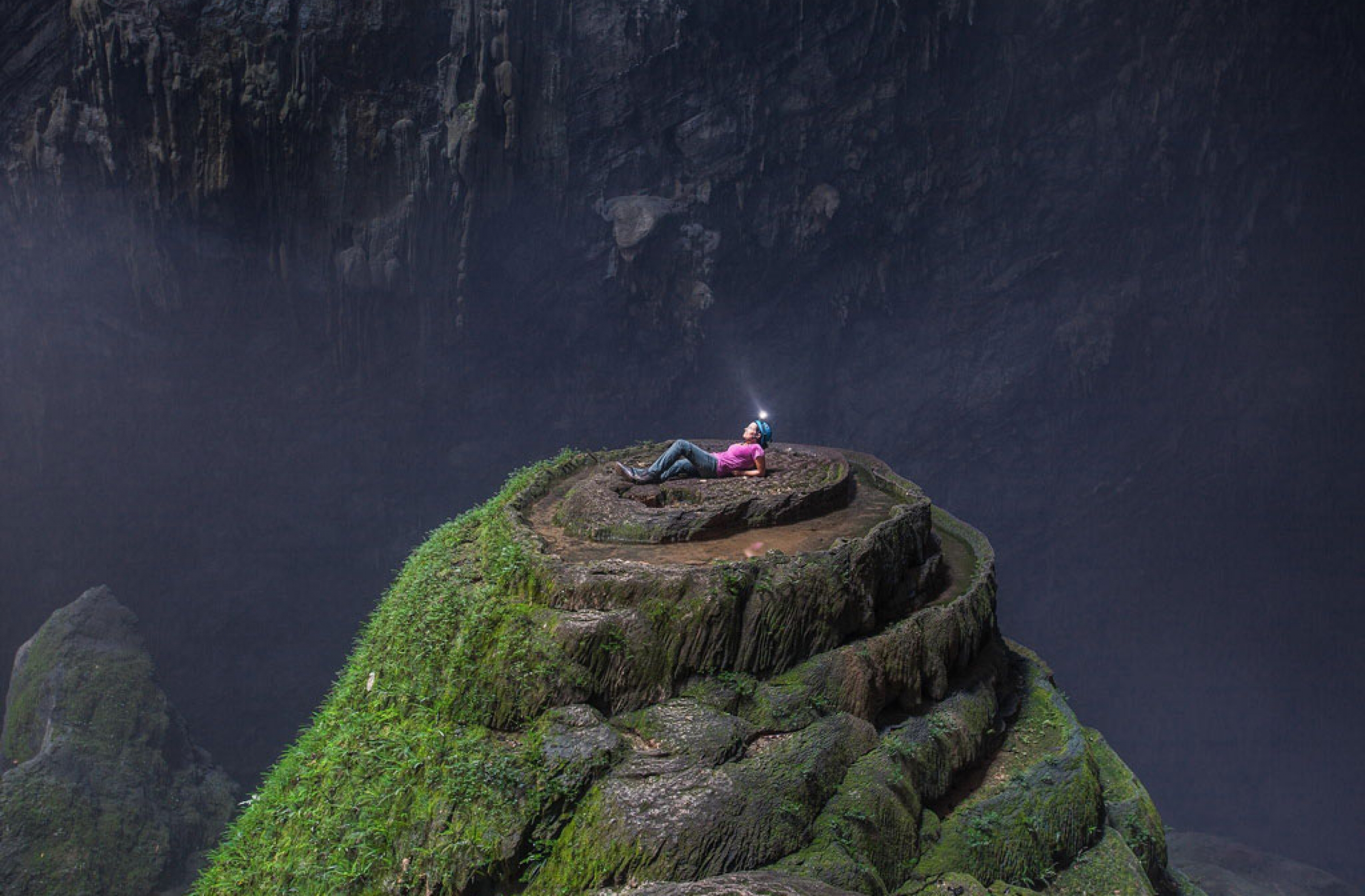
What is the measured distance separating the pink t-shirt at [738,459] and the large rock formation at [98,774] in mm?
13249

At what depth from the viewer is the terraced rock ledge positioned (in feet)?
15.8

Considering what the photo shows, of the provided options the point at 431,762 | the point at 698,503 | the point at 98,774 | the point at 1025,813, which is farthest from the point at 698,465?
the point at 98,774

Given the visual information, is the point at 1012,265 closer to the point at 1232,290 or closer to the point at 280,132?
the point at 1232,290

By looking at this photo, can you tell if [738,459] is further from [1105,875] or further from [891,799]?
[1105,875]

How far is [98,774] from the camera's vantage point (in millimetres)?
13938

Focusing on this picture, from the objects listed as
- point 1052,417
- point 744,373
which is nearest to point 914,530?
point 744,373

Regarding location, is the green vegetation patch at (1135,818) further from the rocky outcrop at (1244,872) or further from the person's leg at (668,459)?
the rocky outcrop at (1244,872)

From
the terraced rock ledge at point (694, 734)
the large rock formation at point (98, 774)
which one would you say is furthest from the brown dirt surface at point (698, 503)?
the large rock formation at point (98, 774)

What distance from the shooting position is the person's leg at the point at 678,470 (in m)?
8.57

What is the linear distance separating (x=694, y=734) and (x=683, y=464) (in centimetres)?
379

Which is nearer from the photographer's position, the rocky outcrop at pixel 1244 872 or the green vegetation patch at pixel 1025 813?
the green vegetation patch at pixel 1025 813

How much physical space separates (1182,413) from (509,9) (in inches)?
1136

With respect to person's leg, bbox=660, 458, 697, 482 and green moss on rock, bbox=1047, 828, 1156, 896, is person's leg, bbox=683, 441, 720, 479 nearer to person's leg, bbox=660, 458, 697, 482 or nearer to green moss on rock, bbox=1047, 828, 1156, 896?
person's leg, bbox=660, 458, 697, 482

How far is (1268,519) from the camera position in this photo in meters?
30.4
